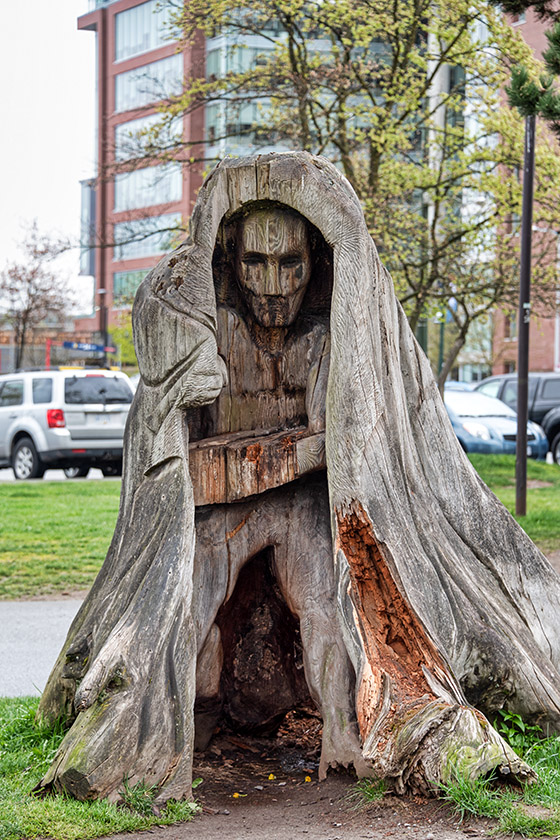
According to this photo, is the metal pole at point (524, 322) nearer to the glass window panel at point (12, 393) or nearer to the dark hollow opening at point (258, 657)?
the dark hollow opening at point (258, 657)

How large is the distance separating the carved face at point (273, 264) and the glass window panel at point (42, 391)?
1424cm

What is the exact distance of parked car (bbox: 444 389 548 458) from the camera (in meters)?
18.9

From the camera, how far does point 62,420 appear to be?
17.7m

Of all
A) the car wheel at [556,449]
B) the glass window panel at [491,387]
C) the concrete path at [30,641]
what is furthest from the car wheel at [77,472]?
the concrete path at [30,641]

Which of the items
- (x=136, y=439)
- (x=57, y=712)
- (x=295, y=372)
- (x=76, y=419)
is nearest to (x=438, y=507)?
(x=295, y=372)

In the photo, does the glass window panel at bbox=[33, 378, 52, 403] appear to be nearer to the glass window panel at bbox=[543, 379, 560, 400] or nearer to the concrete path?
the concrete path

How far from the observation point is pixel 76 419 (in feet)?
58.2

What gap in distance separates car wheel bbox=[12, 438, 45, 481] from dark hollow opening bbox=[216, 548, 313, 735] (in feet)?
45.8

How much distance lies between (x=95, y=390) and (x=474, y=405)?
7.14 metres

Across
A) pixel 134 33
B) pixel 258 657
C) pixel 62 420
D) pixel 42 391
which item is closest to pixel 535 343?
pixel 134 33

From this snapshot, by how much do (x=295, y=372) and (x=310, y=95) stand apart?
1140 cm

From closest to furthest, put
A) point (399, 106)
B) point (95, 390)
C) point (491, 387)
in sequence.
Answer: point (399, 106)
point (95, 390)
point (491, 387)

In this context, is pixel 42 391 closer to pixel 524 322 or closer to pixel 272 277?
pixel 524 322

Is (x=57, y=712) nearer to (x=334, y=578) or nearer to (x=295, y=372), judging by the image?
(x=334, y=578)
